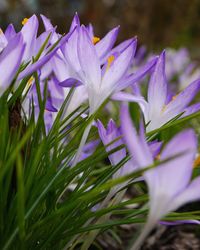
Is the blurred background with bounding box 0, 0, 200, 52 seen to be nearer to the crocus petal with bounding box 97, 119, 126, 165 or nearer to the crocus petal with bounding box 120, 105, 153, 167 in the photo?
the crocus petal with bounding box 97, 119, 126, 165

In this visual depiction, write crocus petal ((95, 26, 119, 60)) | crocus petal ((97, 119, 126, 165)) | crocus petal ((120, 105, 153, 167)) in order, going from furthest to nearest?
→ 1. crocus petal ((95, 26, 119, 60))
2. crocus petal ((97, 119, 126, 165))
3. crocus petal ((120, 105, 153, 167))

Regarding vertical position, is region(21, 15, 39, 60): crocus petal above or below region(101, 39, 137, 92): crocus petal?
Answer: above

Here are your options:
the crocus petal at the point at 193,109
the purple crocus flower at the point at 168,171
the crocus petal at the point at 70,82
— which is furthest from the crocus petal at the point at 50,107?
the purple crocus flower at the point at 168,171

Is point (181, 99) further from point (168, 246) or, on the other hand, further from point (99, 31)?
point (99, 31)

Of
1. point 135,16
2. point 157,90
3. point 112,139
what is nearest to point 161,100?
point 157,90

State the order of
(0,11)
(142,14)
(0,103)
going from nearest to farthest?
(0,103)
(142,14)
(0,11)

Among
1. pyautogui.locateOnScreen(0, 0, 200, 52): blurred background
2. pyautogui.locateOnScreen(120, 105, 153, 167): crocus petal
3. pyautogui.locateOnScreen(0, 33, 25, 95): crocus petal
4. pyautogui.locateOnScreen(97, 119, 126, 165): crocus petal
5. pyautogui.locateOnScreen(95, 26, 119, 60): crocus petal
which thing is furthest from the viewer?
pyautogui.locateOnScreen(0, 0, 200, 52): blurred background

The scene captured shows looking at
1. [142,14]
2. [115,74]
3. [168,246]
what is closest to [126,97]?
[115,74]

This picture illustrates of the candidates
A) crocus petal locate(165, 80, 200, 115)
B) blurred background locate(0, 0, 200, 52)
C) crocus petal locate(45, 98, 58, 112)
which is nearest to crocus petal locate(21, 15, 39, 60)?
crocus petal locate(45, 98, 58, 112)

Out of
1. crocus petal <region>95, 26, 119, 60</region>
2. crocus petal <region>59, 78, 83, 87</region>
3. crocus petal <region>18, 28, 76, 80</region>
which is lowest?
crocus petal <region>18, 28, 76, 80</region>
